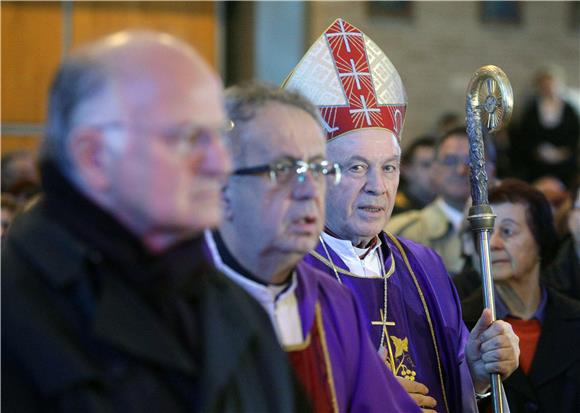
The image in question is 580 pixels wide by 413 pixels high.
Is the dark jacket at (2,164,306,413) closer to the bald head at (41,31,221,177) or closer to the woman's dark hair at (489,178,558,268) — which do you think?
the bald head at (41,31,221,177)

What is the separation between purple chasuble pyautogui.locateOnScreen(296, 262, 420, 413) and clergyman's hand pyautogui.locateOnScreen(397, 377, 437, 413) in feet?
2.29

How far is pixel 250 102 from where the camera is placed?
8.04 ft

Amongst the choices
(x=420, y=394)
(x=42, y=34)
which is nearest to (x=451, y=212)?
(x=420, y=394)

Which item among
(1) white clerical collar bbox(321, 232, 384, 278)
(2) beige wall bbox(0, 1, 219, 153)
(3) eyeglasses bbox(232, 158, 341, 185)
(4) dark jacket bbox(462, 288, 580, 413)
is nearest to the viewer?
(3) eyeglasses bbox(232, 158, 341, 185)

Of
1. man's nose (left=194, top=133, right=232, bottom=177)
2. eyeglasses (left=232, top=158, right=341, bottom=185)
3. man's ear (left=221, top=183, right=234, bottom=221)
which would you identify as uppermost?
man's nose (left=194, top=133, right=232, bottom=177)

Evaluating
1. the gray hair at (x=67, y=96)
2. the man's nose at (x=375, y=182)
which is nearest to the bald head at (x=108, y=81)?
the gray hair at (x=67, y=96)

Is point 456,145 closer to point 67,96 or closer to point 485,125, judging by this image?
point 485,125

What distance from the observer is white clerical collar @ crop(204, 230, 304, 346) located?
8.01ft

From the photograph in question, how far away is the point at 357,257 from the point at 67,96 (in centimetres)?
202

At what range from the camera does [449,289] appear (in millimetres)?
3807

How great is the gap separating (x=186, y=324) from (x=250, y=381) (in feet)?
0.60

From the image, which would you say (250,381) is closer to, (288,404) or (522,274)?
(288,404)

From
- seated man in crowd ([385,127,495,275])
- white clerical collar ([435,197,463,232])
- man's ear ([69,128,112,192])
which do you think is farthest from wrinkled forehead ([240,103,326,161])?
white clerical collar ([435,197,463,232])

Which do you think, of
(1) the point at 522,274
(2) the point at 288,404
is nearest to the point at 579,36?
(1) the point at 522,274
